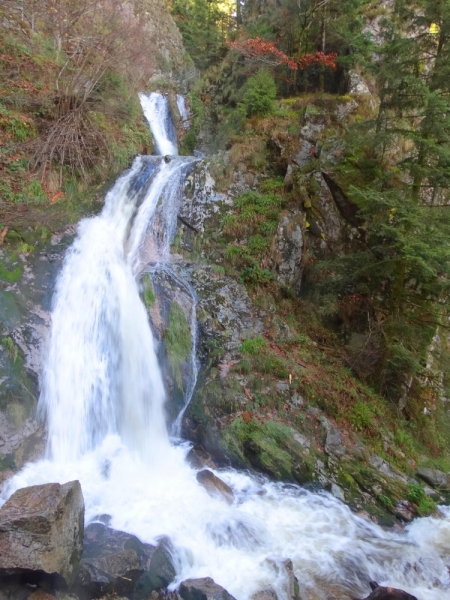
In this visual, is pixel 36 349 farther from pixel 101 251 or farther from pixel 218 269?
pixel 218 269

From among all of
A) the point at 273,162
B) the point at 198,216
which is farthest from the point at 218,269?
the point at 273,162

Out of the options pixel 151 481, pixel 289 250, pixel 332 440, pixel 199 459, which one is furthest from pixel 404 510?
pixel 289 250

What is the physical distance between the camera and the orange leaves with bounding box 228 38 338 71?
1240cm

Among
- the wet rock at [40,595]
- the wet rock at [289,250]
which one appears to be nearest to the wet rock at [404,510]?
the wet rock at [40,595]

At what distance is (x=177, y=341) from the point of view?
8.15m

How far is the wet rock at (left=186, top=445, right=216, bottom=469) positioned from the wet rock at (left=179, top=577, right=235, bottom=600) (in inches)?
89.7

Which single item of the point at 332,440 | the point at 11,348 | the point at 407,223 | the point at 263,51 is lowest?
the point at 332,440

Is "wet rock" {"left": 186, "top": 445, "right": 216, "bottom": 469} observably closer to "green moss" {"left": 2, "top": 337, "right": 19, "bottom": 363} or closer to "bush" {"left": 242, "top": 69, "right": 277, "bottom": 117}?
"green moss" {"left": 2, "top": 337, "right": 19, "bottom": 363}

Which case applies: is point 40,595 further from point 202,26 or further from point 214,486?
point 202,26

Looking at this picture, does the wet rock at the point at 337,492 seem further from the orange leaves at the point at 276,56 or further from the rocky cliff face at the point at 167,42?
the rocky cliff face at the point at 167,42

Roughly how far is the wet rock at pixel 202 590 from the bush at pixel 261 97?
1206cm

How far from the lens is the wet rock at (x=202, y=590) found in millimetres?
4418

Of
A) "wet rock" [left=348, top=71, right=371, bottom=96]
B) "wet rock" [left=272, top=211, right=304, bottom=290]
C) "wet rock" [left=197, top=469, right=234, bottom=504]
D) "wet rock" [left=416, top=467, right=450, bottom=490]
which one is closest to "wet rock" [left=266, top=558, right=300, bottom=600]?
"wet rock" [left=197, top=469, right=234, bottom=504]

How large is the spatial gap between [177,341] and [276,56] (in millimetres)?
11595
